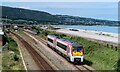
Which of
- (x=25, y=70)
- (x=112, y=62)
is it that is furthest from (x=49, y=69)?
(x=112, y=62)

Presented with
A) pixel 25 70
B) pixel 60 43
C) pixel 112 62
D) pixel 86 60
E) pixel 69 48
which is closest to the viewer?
pixel 25 70

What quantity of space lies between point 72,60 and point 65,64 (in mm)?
1140

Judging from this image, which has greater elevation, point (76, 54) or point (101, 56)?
point (76, 54)

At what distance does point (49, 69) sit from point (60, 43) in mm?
14625

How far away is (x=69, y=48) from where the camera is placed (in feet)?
150

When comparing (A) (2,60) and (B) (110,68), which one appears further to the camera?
(A) (2,60)

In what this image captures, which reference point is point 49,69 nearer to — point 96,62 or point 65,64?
point 65,64

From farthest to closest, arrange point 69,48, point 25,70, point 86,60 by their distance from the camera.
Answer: point 86,60
point 69,48
point 25,70

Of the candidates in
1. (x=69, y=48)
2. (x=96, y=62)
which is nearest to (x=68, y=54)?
(x=69, y=48)

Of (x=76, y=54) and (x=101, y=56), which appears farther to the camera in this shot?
(x=101, y=56)

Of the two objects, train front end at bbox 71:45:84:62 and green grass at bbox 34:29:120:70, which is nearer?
green grass at bbox 34:29:120:70

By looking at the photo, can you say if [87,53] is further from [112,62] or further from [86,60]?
[112,62]

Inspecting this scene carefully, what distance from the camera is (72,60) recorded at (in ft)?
146

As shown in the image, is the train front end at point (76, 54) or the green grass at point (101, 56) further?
the train front end at point (76, 54)
